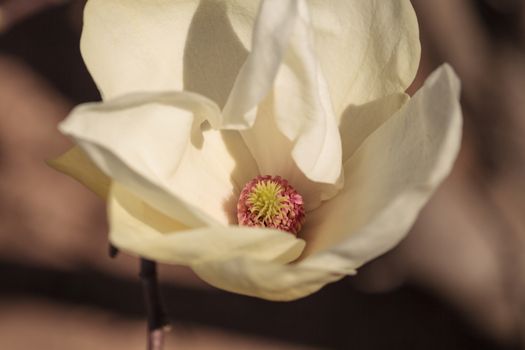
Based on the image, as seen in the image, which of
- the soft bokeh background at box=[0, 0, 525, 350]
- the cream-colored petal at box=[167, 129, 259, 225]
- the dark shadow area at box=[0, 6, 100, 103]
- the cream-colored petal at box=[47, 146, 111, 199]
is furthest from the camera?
the dark shadow area at box=[0, 6, 100, 103]

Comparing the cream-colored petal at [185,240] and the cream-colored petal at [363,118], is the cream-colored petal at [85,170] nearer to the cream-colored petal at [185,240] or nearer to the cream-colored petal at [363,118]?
the cream-colored petal at [185,240]

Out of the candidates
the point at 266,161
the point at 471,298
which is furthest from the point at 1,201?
the point at 266,161

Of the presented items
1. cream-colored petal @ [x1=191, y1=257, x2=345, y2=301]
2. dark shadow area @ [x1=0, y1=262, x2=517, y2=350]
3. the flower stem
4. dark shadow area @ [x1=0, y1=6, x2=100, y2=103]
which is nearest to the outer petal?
cream-colored petal @ [x1=191, y1=257, x2=345, y2=301]

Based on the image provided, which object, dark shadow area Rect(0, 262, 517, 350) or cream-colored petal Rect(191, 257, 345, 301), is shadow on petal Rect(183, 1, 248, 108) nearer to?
cream-colored petal Rect(191, 257, 345, 301)

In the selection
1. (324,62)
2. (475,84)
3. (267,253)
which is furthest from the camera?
(475,84)

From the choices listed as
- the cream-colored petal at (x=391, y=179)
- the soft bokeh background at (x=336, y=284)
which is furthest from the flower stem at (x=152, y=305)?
the soft bokeh background at (x=336, y=284)

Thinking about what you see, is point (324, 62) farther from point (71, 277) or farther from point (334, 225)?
point (71, 277)

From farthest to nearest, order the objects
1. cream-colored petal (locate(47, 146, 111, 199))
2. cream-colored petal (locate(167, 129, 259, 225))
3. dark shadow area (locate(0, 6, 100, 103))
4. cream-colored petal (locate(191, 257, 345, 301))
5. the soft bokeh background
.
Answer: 1. dark shadow area (locate(0, 6, 100, 103))
2. the soft bokeh background
3. cream-colored petal (locate(167, 129, 259, 225))
4. cream-colored petal (locate(47, 146, 111, 199))
5. cream-colored petal (locate(191, 257, 345, 301))

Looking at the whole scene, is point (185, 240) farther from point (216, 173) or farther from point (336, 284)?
→ point (336, 284)
